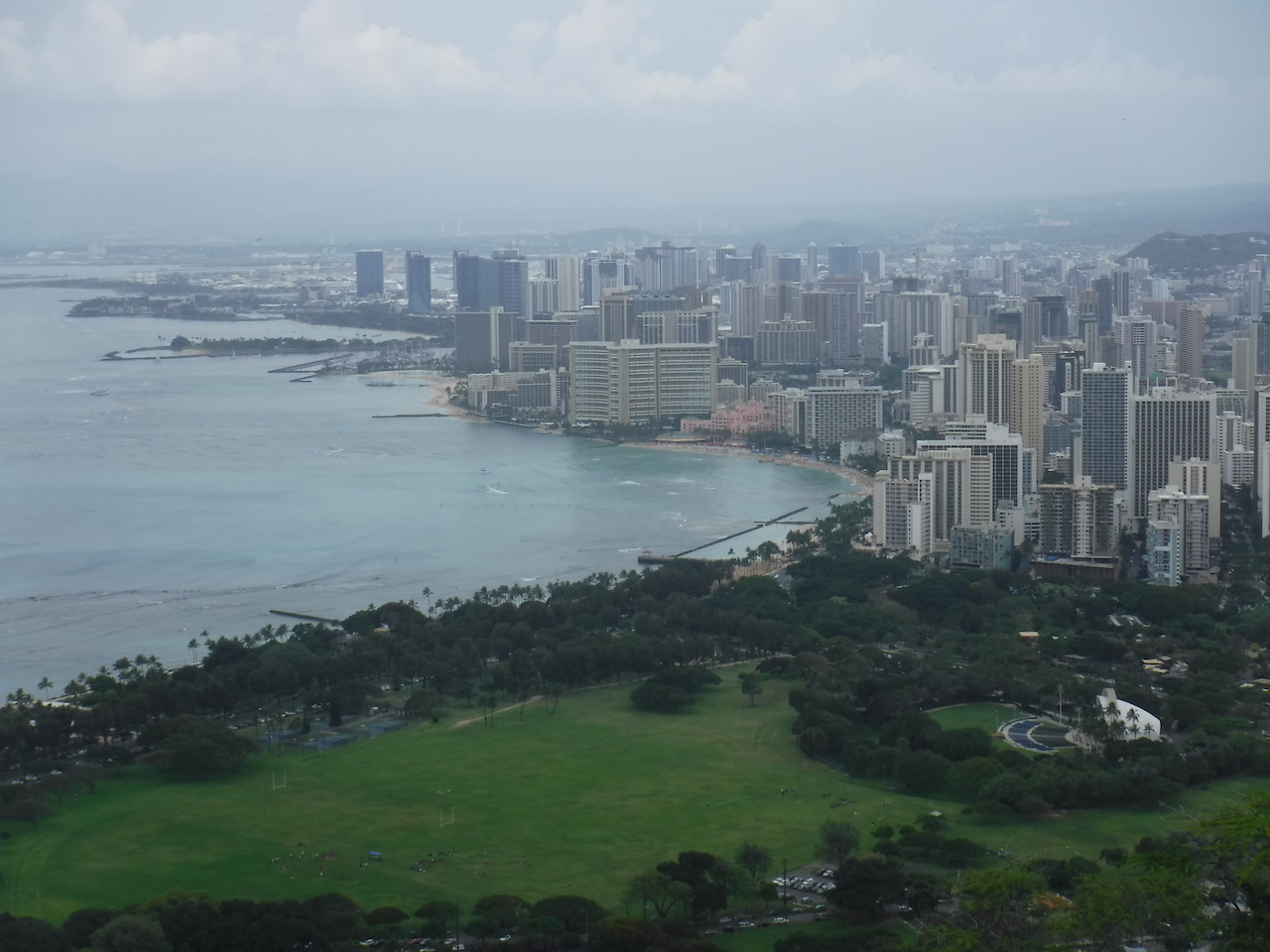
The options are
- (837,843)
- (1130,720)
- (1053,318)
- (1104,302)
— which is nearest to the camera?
(837,843)

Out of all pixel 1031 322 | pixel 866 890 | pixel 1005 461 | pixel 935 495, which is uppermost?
pixel 1031 322

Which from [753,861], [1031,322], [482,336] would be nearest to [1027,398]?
[1031,322]

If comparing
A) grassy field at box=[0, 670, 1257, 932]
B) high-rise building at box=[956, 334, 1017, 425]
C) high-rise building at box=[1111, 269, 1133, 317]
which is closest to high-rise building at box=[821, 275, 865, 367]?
high-rise building at box=[1111, 269, 1133, 317]

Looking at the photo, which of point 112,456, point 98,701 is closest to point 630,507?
point 112,456

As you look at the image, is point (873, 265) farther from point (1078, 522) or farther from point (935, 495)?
point (1078, 522)

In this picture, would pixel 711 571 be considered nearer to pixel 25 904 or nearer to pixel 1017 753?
pixel 1017 753

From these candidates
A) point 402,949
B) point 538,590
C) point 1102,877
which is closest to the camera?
point 1102,877

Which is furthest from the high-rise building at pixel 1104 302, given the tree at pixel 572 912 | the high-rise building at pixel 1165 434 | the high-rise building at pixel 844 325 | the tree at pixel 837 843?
the tree at pixel 572 912
